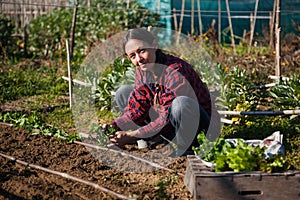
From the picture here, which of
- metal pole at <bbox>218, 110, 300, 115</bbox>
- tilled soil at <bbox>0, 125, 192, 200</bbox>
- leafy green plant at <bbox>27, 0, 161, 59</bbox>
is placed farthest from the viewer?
leafy green plant at <bbox>27, 0, 161, 59</bbox>

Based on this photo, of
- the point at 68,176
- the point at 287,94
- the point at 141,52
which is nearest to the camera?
the point at 68,176

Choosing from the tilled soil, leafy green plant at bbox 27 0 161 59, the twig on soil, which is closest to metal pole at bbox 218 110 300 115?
the tilled soil

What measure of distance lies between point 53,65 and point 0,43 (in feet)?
3.74

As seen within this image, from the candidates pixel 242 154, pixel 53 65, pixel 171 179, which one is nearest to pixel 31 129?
pixel 171 179

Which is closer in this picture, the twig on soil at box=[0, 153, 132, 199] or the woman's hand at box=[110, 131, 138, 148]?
the twig on soil at box=[0, 153, 132, 199]

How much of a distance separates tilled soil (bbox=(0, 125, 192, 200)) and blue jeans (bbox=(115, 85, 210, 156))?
0.14 meters

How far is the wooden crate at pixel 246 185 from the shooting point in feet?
8.96

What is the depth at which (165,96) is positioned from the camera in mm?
3637

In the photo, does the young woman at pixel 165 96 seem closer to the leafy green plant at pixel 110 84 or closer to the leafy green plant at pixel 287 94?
the leafy green plant at pixel 287 94

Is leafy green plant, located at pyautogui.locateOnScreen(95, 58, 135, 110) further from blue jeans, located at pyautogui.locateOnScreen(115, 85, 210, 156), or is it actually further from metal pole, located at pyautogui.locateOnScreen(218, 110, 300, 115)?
blue jeans, located at pyautogui.locateOnScreen(115, 85, 210, 156)

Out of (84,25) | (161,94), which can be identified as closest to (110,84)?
(161,94)

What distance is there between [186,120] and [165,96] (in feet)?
0.82

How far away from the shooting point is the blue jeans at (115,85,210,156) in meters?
3.53

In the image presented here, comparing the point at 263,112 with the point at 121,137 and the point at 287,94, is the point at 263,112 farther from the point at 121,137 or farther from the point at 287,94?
the point at 121,137
